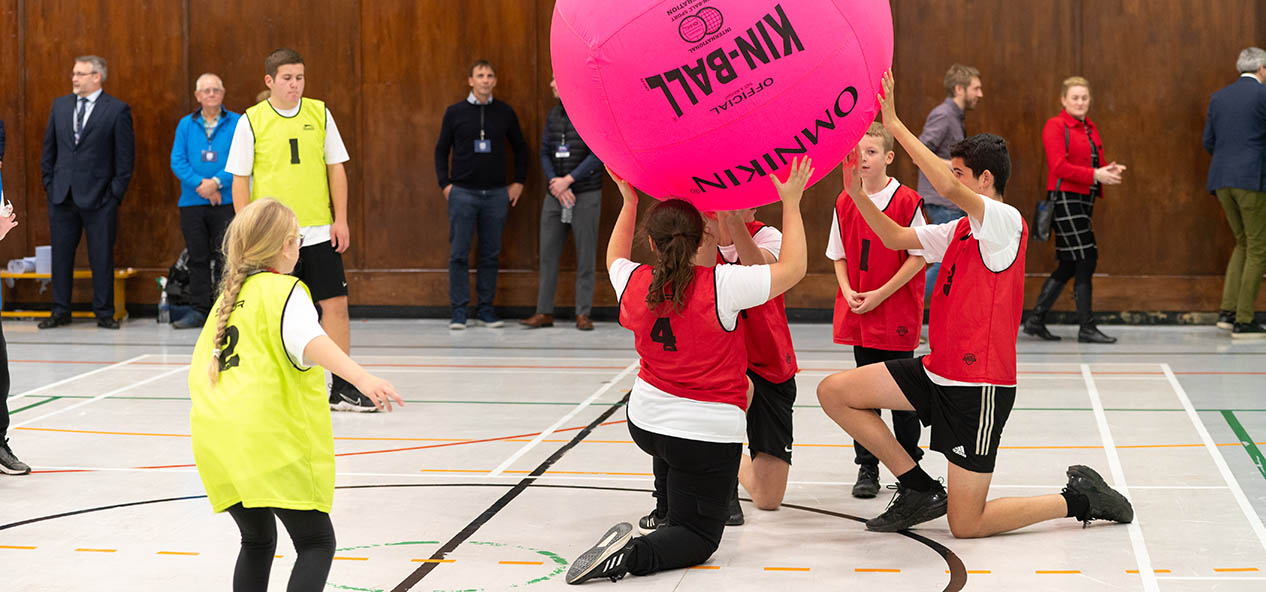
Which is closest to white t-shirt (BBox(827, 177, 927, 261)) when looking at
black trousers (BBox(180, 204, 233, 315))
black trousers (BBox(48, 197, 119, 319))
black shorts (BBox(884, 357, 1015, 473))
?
black shorts (BBox(884, 357, 1015, 473))

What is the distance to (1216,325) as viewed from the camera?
385 inches

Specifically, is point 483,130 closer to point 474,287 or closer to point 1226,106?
point 474,287

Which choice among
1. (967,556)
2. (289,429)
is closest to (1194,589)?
(967,556)

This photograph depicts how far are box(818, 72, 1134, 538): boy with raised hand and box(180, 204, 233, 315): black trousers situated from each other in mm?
6753

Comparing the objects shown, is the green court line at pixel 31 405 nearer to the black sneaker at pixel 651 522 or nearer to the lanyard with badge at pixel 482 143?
the black sneaker at pixel 651 522

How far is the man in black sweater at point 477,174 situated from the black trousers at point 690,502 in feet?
20.3

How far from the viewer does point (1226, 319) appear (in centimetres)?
940

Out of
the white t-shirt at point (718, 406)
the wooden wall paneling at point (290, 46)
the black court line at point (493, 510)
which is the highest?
the wooden wall paneling at point (290, 46)

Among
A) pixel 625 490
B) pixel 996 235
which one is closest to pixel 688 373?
pixel 996 235

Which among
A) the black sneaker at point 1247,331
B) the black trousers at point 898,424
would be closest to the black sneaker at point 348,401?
the black trousers at point 898,424

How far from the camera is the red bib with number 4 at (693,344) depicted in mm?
3830

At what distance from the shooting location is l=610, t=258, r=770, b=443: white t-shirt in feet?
12.5

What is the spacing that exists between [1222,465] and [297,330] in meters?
3.74

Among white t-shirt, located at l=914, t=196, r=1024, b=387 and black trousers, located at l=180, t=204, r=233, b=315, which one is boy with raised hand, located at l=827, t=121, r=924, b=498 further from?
black trousers, located at l=180, t=204, r=233, b=315
